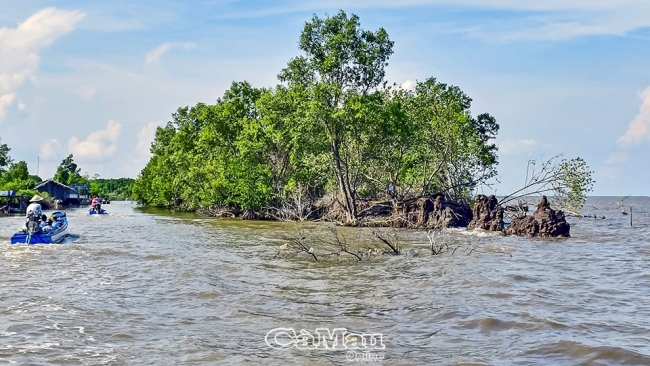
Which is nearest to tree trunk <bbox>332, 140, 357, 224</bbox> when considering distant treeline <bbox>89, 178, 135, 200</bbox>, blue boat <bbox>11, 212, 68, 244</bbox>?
blue boat <bbox>11, 212, 68, 244</bbox>

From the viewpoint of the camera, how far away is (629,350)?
7918 mm

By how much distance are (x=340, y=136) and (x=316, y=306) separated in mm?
21758

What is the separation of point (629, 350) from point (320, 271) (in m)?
8.17

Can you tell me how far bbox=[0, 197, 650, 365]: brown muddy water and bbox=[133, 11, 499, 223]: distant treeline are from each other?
43.9ft

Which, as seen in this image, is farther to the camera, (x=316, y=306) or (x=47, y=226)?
(x=47, y=226)

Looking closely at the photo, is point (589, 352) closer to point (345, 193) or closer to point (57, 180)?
point (345, 193)

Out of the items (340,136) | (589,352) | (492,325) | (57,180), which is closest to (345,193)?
(340,136)

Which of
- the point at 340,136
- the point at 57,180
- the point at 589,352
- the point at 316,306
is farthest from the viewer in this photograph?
the point at 57,180

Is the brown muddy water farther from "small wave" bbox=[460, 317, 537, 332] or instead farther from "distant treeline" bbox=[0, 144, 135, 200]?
"distant treeline" bbox=[0, 144, 135, 200]

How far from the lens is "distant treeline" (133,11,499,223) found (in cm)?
3056

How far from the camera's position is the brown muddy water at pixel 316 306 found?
Answer: 25.6 feet

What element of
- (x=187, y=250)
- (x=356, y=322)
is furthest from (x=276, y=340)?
(x=187, y=250)

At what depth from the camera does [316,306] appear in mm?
10672

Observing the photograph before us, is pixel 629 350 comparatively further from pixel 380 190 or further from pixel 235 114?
pixel 235 114
